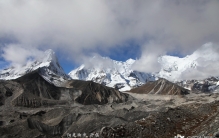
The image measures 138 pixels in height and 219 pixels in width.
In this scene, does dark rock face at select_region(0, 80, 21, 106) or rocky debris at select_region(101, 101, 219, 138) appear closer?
rocky debris at select_region(101, 101, 219, 138)

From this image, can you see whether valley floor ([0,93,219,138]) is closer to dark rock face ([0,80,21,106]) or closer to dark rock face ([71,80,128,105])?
dark rock face ([0,80,21,106])

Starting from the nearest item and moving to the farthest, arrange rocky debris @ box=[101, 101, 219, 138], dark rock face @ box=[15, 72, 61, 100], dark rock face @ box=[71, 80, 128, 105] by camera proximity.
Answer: rocky debris @ box=[101, 101, 219, 138]
dark rock face @ box=[15, 72, 61, 100]
dark rock face @ box=[71, 80, 128, 105]

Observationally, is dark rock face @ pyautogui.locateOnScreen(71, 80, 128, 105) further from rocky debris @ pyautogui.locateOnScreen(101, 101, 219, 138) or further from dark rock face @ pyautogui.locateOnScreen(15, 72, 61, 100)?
rocky debris @ pyautogui.locateOnScreen(101, 101, 219, 138)

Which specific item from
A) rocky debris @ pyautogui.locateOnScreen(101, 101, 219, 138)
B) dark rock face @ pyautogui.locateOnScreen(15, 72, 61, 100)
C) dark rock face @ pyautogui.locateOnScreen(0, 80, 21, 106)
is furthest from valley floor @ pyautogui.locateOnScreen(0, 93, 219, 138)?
dark rock face @ pyautogui.locateOnScreen(15, 72, 61, 100)

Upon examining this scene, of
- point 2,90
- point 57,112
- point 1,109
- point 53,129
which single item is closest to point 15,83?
point 2,90

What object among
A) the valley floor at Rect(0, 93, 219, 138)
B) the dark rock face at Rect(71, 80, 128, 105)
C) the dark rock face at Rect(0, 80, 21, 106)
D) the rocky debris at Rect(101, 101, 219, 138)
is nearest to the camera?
the rocky debris at Rect(101, 101, 219, 138)

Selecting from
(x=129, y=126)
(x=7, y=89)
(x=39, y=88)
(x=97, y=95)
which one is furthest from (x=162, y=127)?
(x=97, y=95)

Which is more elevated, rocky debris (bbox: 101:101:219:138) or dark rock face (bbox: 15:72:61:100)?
dark rock face (bbox: 15:72:61:100)

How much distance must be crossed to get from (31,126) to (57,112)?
18183 millimetres

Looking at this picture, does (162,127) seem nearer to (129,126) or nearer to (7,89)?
(129,126)

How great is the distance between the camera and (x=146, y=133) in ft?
123

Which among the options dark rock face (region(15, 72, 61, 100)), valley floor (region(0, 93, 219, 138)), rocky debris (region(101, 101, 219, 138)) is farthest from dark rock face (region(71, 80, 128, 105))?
rocky debris (region(101, 101, 219, 138))

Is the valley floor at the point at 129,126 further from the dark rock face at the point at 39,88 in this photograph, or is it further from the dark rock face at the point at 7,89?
the dark rock face at the point at 39,88

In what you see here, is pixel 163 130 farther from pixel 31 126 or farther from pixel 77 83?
pixel 77 83
